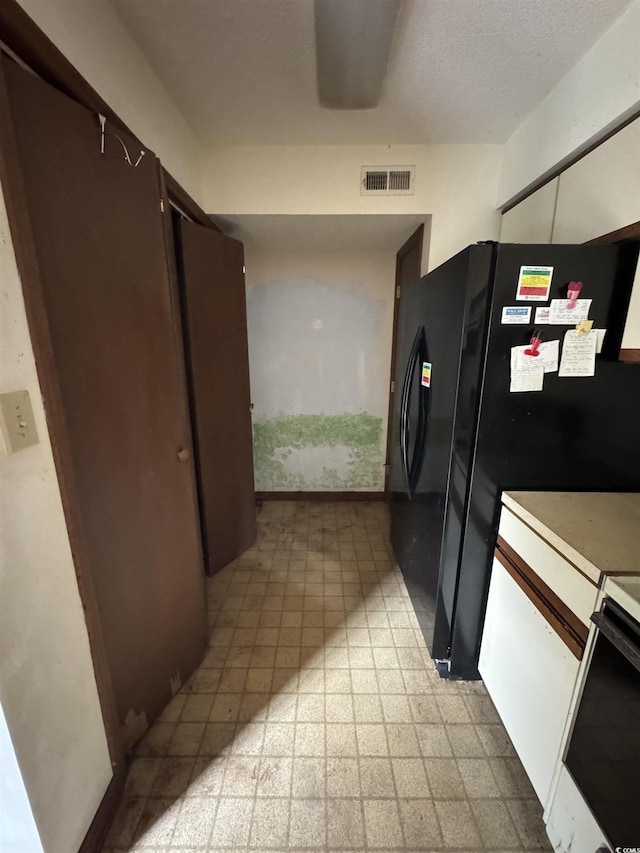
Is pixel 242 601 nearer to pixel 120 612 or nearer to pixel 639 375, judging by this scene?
pixel 120 612

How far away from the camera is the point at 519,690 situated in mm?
1191

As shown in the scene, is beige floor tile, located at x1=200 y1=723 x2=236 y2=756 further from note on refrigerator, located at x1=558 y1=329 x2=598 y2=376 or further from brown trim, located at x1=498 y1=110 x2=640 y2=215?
brown trim, located at x1=498 y1=110 x2=640 y2=215

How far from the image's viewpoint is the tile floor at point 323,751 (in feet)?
3.56

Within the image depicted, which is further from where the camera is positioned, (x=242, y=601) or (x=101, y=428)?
(x=242, y=601)

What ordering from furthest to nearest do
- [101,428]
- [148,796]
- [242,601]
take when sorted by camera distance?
1. [242,601]
2. [148,796]
3. [101,428]

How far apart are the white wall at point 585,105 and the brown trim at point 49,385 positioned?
1827 millimetres

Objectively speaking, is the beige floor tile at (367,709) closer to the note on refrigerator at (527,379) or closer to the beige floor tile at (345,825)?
the beige floor tile at (345,825)

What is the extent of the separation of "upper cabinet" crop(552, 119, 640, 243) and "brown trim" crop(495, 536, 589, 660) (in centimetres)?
122

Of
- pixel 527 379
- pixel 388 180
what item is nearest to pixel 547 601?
pixel 527 379

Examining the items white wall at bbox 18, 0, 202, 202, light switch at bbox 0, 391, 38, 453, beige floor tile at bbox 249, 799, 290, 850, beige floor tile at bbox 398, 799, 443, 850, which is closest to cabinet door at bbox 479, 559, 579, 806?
beige floor tile at bbox 398, 799, 443, 850

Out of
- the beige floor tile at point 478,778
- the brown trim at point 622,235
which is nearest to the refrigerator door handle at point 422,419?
the brown trim at point 622,235

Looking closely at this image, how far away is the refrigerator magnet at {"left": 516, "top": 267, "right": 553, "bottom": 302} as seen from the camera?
116 centimetres

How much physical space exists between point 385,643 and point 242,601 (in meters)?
0.84

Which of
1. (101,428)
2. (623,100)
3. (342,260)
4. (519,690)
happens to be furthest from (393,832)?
(342,260)
